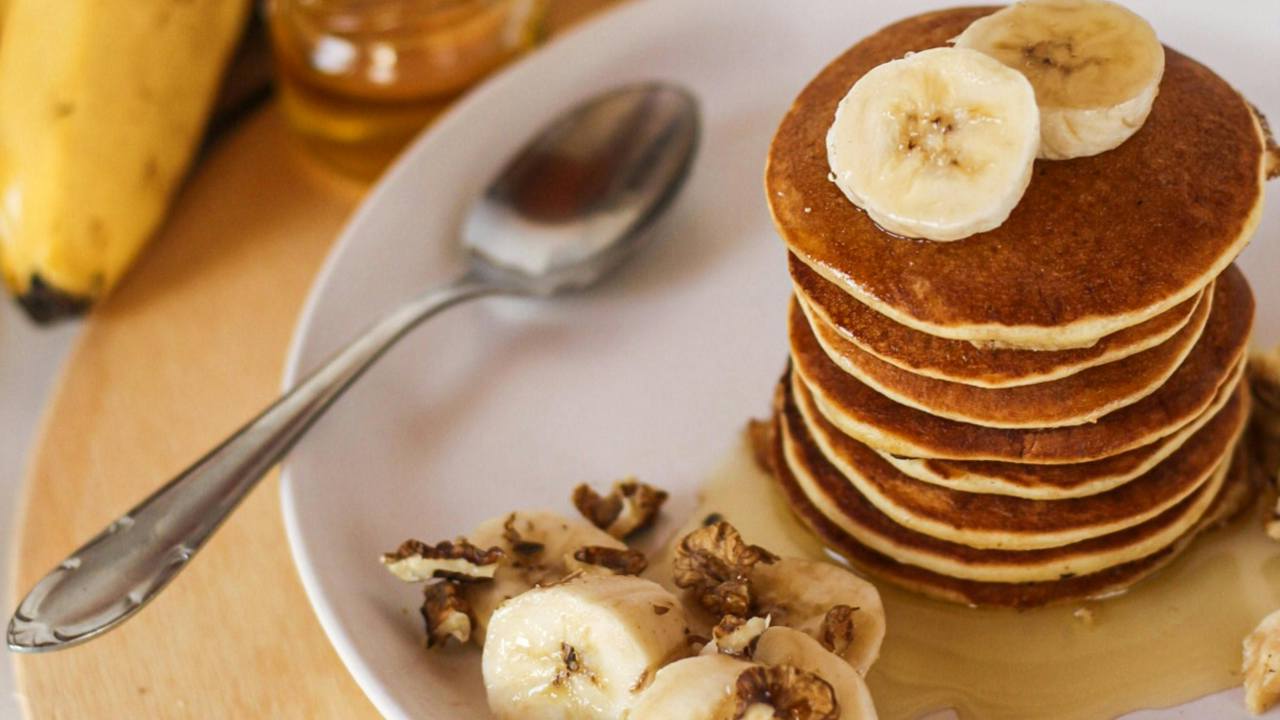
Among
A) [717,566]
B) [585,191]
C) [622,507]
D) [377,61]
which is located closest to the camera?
[717,566]

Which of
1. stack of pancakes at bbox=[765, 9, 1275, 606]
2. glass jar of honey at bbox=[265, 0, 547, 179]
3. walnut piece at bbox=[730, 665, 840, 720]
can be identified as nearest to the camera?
walnut piece at bbox=[730, 665, 840, 720]

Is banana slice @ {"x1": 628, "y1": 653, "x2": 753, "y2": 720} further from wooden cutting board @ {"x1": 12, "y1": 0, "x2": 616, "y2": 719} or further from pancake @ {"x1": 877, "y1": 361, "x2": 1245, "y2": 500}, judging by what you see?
wooden cutting board @ {"x1": 12, "y1": 0, "x2": 616, "y2": 719}

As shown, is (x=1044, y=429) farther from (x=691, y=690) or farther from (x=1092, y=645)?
(x=691, y=690)

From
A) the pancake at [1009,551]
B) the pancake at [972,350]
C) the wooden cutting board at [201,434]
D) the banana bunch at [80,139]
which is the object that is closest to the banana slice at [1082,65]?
the pancake at [972,350]

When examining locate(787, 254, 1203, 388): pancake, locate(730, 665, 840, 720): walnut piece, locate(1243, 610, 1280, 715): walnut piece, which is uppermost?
locate(787, 254, 1203, 388): pancake

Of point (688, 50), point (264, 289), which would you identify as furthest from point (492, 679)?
point (688, 50)

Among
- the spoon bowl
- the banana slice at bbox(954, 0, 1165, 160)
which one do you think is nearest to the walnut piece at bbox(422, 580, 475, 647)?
the spoon bowl

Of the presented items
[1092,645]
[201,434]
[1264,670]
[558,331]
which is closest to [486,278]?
[558,331]
